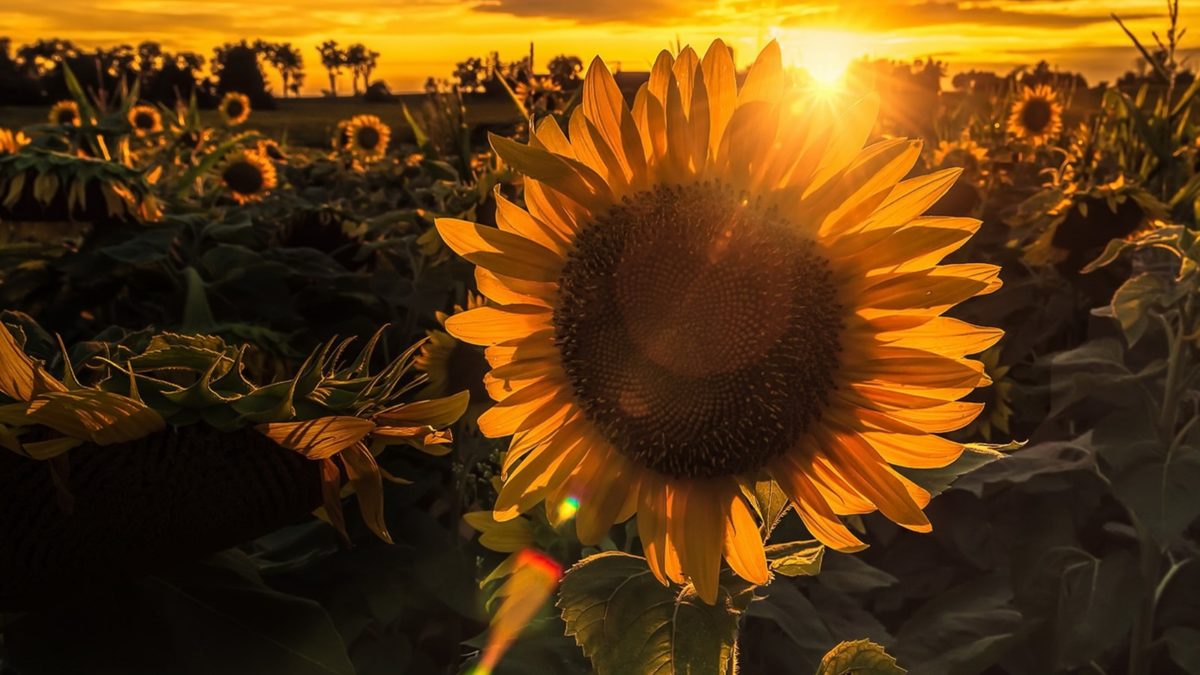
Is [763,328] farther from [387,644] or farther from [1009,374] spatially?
[1009,374]

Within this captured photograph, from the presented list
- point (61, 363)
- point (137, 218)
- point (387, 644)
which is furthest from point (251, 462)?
point (137, 218)

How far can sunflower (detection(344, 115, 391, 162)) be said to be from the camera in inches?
404

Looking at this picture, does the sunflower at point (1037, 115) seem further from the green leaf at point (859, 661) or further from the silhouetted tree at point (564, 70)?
the green leaf at point (859, 661)

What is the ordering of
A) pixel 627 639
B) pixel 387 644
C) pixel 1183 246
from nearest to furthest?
pixel 627 639, pixel 387 644, pixel 1183 246

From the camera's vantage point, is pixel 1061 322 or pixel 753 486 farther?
pixel 1061 322

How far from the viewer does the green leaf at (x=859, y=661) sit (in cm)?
135

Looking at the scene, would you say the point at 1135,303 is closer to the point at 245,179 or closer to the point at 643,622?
the point at 643,622

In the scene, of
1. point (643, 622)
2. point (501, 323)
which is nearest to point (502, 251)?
point (501, 323)

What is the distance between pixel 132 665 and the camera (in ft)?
3.45

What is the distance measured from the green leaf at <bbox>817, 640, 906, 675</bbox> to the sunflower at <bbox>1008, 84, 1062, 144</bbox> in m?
7.77

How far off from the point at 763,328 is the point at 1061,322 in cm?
335

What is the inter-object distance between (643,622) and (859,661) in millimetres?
327

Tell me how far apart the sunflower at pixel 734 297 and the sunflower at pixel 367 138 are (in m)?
9.18

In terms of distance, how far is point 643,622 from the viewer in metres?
1.24
